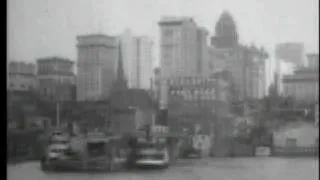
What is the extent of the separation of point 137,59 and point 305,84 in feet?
2.24

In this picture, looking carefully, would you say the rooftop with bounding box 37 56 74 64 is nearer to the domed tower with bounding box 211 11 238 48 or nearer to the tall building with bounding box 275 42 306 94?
the domed tower with bounding box 211 11 238 48

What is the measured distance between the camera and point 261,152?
70.1 inches

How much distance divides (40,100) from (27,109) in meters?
0.07

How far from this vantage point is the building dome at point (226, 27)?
70.1 inches

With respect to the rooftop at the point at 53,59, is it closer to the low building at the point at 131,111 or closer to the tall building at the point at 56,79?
the tall building at the point at 56,79

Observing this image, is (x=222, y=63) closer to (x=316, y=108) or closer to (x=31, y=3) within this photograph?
(x=316, y=108)

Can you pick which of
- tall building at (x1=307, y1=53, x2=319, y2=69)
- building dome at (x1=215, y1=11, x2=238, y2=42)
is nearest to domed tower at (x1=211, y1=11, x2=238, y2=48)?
building dome at (x1=215, y1=11, x2=238, y2=42)

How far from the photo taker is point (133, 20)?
1855 mm

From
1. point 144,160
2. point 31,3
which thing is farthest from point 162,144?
point 31,3

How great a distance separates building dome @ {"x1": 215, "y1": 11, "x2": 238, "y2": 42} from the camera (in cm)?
178

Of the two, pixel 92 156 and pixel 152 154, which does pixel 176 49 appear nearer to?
pixel 152 154

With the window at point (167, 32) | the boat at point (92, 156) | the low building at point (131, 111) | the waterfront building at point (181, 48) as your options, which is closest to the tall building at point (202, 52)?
the waterfront building at point (181, 48)

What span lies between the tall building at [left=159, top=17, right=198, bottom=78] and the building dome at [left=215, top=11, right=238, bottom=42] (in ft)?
0.35

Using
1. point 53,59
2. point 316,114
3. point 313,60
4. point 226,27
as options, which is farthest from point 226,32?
point 53,59
